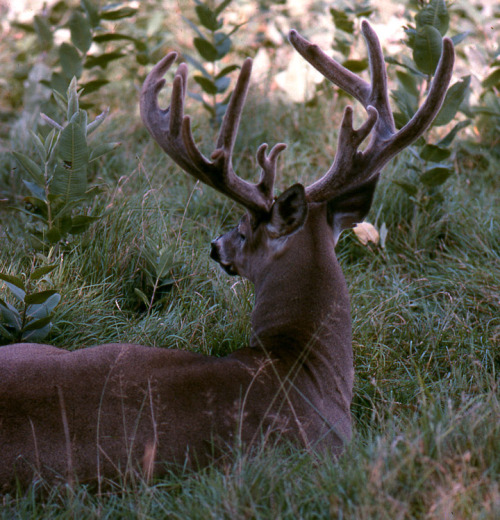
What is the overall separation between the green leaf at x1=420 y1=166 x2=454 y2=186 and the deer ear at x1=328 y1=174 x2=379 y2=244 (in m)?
1.35

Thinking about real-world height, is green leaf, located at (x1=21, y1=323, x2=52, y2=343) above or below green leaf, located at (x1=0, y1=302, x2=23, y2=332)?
below

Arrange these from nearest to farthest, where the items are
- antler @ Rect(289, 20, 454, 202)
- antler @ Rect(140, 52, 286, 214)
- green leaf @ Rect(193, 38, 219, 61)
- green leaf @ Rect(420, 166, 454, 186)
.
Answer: antler @ Rect(140, 52, 286, 214) < antler @ Rect(289, 20, 454, 202) < green leaf @ Rect(420, 166, 454, 186) < green leaf @ Rect(193, 38, 219, 61)

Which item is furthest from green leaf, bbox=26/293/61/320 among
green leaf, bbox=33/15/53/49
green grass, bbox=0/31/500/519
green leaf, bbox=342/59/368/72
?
green leaf, bbox=342/59/368/72

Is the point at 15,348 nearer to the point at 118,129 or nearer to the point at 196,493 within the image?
the point at 196,493

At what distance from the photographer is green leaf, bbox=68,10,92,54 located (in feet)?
17.6

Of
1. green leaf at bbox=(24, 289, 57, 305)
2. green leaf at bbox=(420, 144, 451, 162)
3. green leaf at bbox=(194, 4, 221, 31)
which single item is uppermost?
green leaf at bbox=(194, 4, 221, 31)

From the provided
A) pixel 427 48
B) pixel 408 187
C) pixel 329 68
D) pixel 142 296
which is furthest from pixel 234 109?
pixel 408 187

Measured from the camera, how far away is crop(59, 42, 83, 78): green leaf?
17.6ft

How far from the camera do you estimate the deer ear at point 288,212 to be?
122 inches

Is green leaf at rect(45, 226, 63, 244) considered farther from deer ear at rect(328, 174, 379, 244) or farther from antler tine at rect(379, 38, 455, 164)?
antler tine at rect(379, 38, 455, 164)

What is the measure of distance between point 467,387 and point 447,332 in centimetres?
55

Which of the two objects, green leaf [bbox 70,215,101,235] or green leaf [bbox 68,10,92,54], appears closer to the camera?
green leaf [bbox 70,215,101,235]

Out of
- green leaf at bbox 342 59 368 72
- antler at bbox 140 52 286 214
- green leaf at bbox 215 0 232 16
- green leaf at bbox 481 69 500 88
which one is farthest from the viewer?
green leaf at bbox 342 59 368 72

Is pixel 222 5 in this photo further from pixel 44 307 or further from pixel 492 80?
pixel 44 307
